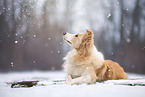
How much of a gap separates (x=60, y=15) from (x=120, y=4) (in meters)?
2.11

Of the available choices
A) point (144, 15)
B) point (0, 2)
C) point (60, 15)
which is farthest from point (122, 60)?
point (0, 2)

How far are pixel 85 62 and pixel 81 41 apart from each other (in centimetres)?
41

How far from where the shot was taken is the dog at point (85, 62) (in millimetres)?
3257

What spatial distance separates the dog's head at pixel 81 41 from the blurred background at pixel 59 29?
1.54 m

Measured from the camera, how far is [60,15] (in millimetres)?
6352

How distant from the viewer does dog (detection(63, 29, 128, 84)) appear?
326 cm

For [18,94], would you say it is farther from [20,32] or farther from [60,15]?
[60,15]

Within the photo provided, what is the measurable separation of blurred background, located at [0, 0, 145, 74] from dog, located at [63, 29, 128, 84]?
1.63 metres

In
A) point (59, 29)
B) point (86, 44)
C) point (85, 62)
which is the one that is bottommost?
point (85, 62)

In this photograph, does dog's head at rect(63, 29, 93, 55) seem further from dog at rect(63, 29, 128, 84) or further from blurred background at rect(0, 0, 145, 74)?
blurred background at rect(0, 0, 145, 74)

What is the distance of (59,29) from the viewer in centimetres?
663

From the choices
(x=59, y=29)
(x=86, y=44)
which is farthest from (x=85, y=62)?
(x=59, y=29)

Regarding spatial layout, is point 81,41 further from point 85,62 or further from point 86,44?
point 85,62

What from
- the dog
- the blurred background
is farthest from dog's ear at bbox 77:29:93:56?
the blurred background
